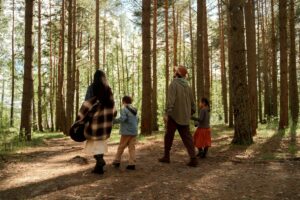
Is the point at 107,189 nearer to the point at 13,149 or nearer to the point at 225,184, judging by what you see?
the point at 225,184

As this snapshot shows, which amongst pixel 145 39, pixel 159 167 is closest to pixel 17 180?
Answer: pixel 159 167

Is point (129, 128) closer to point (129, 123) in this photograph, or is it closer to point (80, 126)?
point (129, 123)

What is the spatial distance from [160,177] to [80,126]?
1684mm

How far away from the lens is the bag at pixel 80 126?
6.77 metres

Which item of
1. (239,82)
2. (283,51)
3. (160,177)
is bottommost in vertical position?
Answer: (160,177)

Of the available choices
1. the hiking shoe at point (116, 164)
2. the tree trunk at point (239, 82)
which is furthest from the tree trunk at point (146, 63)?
the hiking shoe at point (116, 164)

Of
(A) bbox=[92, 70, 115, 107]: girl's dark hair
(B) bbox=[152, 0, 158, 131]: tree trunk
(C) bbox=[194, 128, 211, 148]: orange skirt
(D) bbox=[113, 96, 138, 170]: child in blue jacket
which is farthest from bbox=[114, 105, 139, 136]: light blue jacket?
(B) bbox=[152, 0, 158, 131]: tree trunk

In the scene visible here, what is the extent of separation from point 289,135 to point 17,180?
10039 millimetres

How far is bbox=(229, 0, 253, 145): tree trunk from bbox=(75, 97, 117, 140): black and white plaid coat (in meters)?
4.87

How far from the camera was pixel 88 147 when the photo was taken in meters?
6.94

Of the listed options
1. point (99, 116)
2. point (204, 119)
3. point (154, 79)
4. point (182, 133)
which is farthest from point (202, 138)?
point (154, 79)

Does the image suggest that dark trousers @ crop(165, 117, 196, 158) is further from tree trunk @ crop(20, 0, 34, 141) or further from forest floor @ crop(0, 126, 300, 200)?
tree trunk @ crop(20, 0, 34, 141)

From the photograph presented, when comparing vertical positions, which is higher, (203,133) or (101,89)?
(101,89)

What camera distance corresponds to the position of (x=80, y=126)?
6789mm
